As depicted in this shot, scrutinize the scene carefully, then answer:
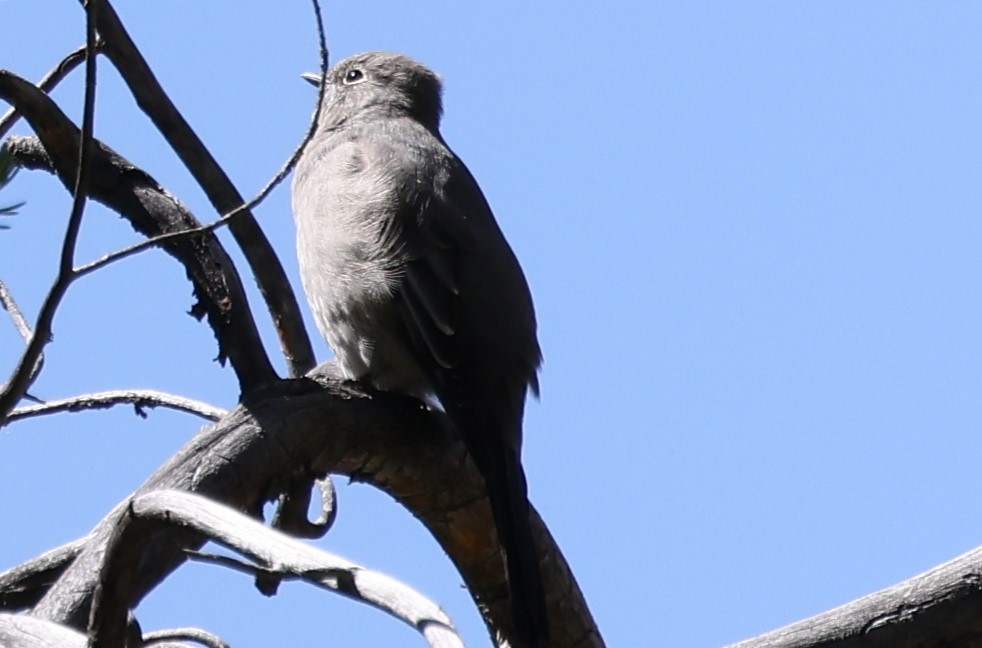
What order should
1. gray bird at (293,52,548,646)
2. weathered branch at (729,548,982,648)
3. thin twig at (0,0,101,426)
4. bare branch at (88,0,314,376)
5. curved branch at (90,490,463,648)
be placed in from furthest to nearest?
gray bird at (293,52,548,646) < bare branch at (88,0,314,376) < weathered branch at (729,548,982,648) < thin twig at (0,0,101,426) < curved branch at (90,490,463,648)

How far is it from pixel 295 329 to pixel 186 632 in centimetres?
153

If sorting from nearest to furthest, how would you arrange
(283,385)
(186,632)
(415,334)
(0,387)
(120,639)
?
1. (120,639)
2. (0,387)
3. (186,632)
4. (283,385)
5. (415,334)

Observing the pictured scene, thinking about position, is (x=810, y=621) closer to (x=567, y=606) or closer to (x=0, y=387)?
(x=567, y=606)

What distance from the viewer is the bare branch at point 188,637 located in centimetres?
379

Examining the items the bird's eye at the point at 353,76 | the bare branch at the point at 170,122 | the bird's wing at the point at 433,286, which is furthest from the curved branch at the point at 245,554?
the bird's eye at the point at 353,76

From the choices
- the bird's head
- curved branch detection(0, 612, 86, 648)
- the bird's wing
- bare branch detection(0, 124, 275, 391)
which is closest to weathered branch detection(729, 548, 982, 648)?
curved branch detection(0, 612, 86, 648)

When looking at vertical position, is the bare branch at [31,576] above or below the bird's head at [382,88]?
below

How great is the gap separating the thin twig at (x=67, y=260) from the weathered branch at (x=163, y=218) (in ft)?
2.57

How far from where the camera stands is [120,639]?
2.61m

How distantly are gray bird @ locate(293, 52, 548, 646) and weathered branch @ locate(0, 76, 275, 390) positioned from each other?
81 cm

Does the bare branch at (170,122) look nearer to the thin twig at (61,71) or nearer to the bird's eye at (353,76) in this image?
the thin twig at (61,71)

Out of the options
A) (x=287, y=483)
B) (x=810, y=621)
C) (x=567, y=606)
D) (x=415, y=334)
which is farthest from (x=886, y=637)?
(x=415, y=334)

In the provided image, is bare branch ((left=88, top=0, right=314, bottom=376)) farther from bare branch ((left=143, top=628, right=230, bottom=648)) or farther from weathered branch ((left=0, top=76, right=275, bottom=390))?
bare branch ((left=143, top=628, right=230, bottom=648))

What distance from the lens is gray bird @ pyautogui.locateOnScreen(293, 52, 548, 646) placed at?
483cm
